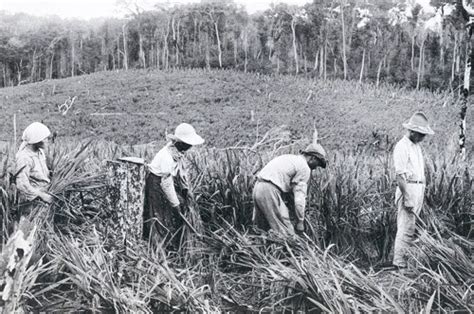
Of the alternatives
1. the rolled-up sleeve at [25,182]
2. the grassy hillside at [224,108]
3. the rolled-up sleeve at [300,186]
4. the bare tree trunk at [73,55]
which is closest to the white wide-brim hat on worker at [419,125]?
the rolled-up sleeve at [300,186]

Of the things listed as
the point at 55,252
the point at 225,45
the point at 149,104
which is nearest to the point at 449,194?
the point at 55,252

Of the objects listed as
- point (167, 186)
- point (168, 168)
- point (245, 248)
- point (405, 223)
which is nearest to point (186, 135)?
point (168, 168)

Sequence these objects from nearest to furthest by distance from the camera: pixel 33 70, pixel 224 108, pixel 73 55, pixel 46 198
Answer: pixel 46 198
pixel 224 108
pixel 33 70
pixel 73 55

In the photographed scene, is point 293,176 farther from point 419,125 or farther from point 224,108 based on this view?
point 224,108

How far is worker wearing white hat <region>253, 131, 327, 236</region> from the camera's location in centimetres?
482

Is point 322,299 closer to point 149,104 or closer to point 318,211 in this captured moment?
point 318,211

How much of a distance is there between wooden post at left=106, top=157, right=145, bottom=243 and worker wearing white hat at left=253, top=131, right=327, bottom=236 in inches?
46.1

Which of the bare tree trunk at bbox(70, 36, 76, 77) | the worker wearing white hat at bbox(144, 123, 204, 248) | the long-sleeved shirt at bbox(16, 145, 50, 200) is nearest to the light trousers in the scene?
the worker wearing white hat at bbox(144, 123, 204, 248)

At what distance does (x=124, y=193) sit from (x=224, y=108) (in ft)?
70.1

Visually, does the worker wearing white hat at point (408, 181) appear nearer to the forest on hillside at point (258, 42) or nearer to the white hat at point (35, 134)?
the white hat at point (35, 134)

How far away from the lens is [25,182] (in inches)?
181

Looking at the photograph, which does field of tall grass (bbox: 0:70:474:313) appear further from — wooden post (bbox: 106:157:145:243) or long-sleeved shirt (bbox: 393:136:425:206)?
long-sleeved shirt (bbox: 393:136:425:206)

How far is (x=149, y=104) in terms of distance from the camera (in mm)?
27125

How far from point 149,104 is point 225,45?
77.4ft
